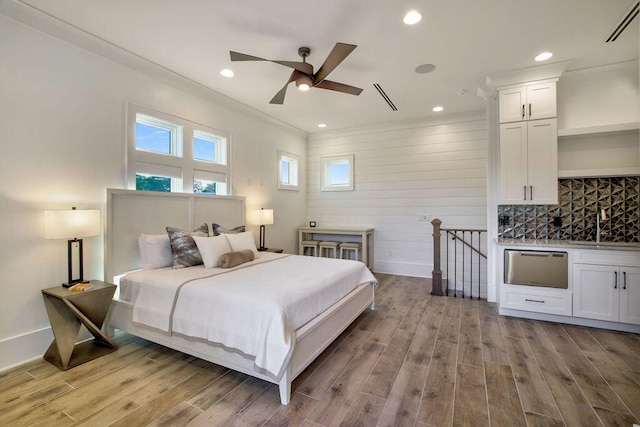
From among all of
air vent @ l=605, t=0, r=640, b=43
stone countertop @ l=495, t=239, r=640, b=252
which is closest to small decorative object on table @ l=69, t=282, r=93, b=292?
stone countertop @ l=495, t=239, r=640, b=252

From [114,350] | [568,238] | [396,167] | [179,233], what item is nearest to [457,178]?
[396,167]

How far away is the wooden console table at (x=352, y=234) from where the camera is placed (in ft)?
17.4

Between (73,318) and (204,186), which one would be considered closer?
(73,318)

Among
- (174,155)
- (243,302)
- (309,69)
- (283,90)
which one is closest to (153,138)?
(174,155)

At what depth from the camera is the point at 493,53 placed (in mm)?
3074

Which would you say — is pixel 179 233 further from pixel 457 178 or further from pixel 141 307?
pixel 457 178

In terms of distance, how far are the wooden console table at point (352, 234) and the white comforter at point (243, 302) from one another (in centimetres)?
224

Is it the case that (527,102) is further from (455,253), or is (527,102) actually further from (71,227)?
(71,227)

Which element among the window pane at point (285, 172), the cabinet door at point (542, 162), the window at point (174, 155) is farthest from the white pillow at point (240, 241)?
the cabinet door at point (542, 162)

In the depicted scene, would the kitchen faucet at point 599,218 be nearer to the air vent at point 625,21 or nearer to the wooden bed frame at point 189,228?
the air vent at point 625,21

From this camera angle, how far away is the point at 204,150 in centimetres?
422

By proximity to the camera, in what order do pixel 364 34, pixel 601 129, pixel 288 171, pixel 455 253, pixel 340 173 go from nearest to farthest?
pixel 364 34 < pixel 601 129 < pixel 455 253 < pixel 288 171 < pixel 340 173

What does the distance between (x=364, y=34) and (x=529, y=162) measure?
8.33ft

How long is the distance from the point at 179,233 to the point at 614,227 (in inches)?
201
